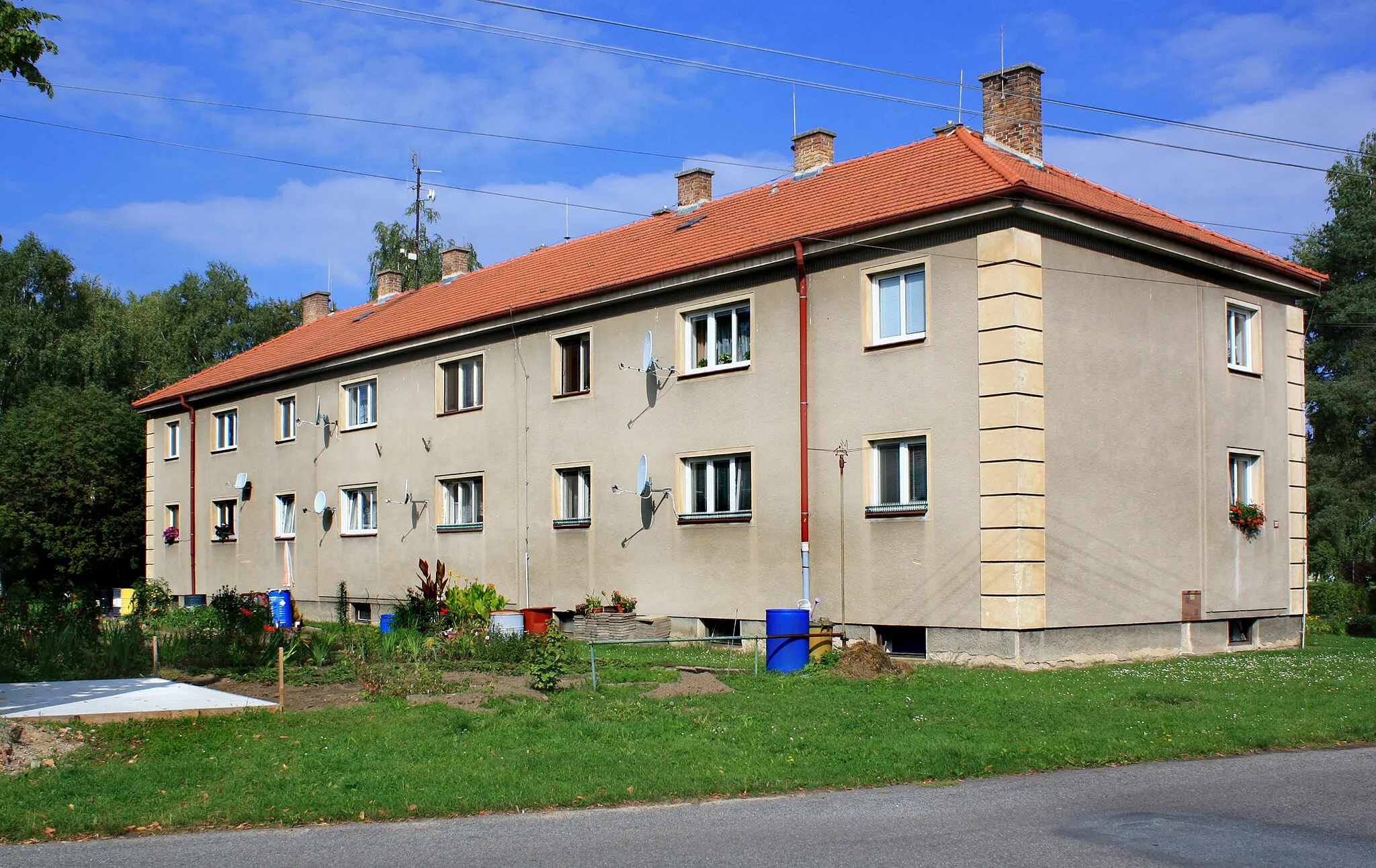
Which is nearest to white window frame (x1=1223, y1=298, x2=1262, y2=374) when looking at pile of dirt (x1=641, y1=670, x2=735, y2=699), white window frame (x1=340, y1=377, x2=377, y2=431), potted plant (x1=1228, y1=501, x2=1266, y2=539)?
potted plant (x1=1228, y1=501, x2=1266, y2=539)

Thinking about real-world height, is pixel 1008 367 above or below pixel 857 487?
above

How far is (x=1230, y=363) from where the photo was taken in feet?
68.3

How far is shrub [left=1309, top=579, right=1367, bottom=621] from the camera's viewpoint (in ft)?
100

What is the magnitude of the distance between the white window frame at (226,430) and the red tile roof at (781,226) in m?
3.96

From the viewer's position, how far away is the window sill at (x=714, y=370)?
66.3 feet

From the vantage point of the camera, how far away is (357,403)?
2970cm

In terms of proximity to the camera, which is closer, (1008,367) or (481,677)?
(481,677)

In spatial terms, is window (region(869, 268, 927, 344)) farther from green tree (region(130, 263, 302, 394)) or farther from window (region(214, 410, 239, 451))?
green tree (region(130, 263, 302, 394))

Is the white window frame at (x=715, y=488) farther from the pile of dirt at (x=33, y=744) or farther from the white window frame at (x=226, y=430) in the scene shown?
the white window frame at (x=226, y=430)

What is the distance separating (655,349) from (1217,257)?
9354 millimetres

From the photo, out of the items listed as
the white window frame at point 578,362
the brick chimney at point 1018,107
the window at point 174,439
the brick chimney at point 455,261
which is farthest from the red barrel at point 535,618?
the window at point 174,439

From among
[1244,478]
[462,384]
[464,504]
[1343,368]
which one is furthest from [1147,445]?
[1343,368]

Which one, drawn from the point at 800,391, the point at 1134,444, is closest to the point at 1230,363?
the point at 1134,444

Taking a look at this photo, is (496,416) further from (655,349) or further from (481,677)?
(481,677)
